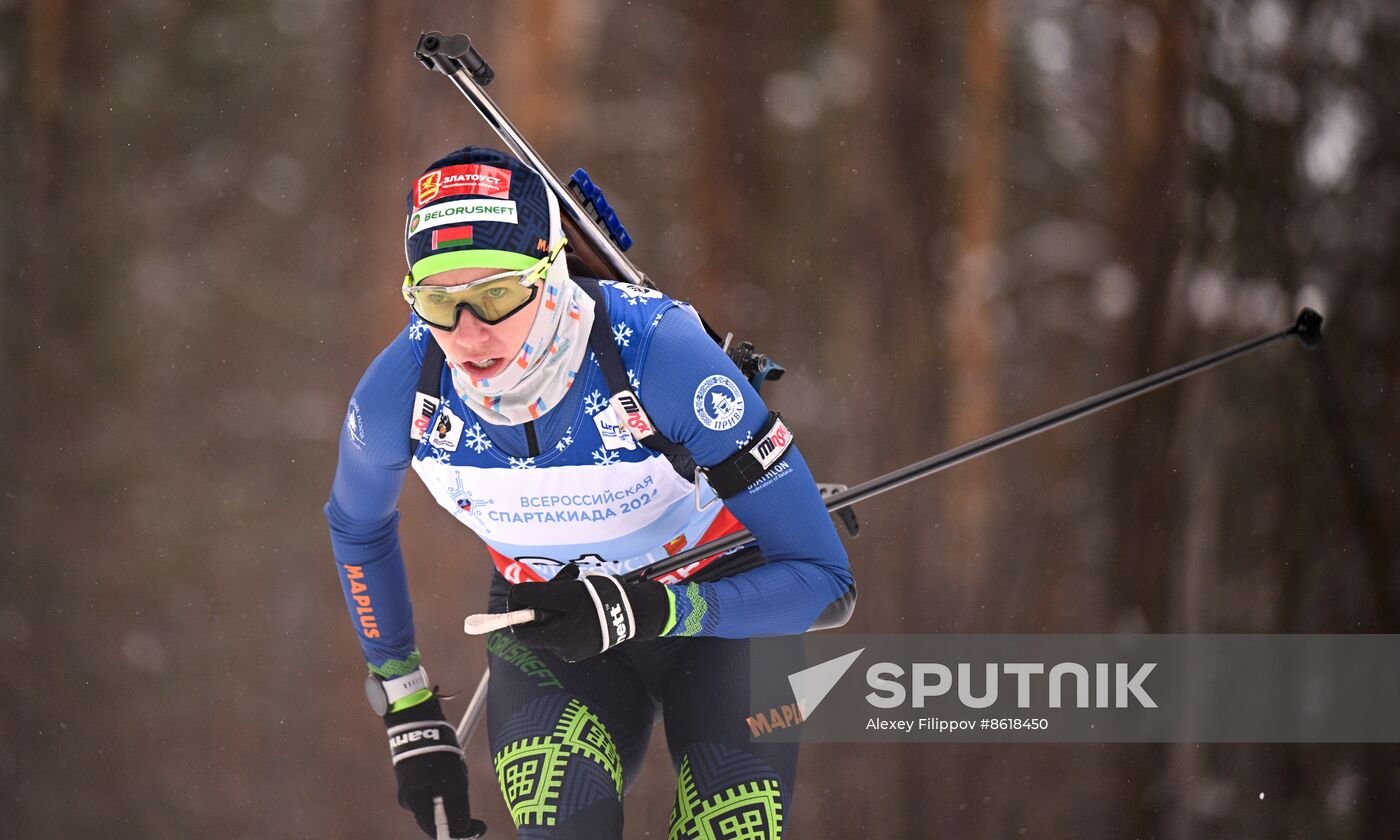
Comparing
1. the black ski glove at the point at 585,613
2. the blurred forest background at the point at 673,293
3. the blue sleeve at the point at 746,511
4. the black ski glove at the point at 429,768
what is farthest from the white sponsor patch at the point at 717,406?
the blurred forest background at the point at 673,293

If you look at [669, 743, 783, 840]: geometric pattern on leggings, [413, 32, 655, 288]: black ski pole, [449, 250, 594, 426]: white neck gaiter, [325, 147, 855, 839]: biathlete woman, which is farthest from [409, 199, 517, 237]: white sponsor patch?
[669, 743, 783, 840]: geometric pattern on leggings

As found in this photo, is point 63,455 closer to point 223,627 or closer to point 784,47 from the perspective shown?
point 223,627

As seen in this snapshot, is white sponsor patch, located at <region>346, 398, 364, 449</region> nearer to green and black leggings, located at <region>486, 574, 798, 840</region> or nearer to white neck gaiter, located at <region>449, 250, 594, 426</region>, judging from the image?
white neck gaiter, located at <region>449, 250, 594, 426</region>

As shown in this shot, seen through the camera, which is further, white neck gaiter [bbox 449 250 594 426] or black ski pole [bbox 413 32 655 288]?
black ski pole [bbox 413 32 655 288]

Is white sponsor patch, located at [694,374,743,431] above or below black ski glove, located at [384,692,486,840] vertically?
above

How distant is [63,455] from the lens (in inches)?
160

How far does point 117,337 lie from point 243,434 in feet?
1.51

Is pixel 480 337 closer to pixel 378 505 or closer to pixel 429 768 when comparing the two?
pixel 378 505

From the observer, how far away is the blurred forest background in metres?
3.98

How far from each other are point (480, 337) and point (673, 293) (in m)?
2.14

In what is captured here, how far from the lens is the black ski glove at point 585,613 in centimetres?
183

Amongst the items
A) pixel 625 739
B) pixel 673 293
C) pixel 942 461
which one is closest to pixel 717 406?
pixel 625 739

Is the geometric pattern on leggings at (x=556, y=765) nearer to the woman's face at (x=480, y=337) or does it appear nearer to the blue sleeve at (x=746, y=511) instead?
the blue sleeve at (x=746, y=511)

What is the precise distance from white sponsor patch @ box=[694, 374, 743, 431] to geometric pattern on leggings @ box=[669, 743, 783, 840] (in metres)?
0.47
